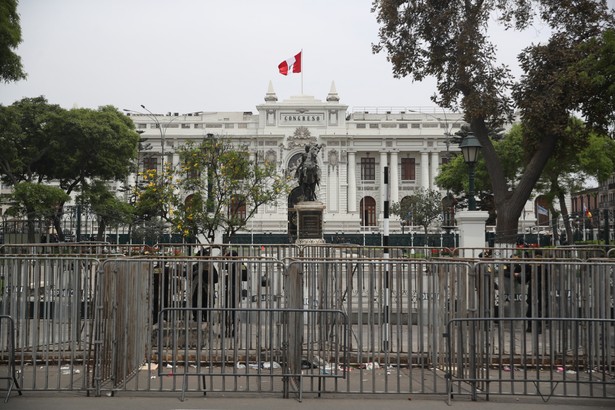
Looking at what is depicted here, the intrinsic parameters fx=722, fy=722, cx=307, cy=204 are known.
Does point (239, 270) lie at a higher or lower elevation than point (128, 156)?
lower

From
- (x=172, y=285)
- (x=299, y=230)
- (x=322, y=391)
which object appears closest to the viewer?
(x=322, y=391)

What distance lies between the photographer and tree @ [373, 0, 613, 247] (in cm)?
1817

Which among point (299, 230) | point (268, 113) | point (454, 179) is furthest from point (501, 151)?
point (268, 113)

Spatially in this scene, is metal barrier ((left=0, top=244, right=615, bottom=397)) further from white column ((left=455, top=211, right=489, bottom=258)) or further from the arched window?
the arched window

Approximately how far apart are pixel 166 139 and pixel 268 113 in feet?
31.1

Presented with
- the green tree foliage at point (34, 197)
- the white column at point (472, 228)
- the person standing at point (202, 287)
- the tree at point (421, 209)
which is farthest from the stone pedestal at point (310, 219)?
the tree at point (421, 209)

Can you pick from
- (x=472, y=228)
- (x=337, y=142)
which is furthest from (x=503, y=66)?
(x=337, y=142)

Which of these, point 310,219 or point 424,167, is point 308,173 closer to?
point 310,219

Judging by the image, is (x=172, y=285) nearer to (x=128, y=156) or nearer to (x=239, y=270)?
(x=239, y=270)

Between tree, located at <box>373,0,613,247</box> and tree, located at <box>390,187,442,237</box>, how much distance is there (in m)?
32.1

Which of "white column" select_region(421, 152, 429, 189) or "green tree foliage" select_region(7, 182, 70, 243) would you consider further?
"white column" select_region(421, 152, 429, 189)

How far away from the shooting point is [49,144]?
36.1 meters

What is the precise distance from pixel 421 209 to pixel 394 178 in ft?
46.4

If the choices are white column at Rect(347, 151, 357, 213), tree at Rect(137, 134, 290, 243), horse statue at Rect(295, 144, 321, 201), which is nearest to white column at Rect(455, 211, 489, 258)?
tree at Rect(137, 134, 290, 243)
